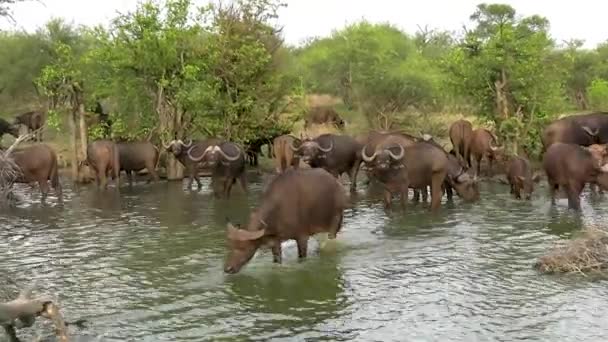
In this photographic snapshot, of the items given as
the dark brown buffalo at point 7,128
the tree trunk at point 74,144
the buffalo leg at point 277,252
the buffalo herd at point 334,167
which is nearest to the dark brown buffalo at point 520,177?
the buffalo herd at point 334,167

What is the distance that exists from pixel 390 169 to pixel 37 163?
10.5 metres

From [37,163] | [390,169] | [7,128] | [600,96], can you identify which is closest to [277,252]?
[390,169]

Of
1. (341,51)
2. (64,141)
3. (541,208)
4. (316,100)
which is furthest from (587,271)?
(316,100)

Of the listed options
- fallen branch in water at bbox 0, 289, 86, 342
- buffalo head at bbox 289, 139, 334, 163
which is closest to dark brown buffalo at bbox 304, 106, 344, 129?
buffalo head at bbox 289, 139, 334, 163

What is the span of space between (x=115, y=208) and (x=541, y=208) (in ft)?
36.6

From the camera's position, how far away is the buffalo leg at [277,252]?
1380 cm

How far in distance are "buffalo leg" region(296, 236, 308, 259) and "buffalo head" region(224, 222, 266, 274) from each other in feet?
3.40

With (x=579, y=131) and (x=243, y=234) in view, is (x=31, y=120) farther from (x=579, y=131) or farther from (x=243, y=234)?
(x=243, y=234)

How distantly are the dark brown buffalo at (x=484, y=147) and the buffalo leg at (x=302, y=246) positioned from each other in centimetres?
1334

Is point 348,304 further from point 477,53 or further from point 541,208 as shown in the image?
point 477,53

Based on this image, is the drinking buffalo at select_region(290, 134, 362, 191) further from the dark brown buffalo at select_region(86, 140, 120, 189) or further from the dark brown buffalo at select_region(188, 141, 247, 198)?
the dark brown buffalo at select_region(86, 140, 120, 189)

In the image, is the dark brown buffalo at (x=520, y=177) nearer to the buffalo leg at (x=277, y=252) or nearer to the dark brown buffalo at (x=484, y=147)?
the dark brown buffalo at (x=484, y=147)

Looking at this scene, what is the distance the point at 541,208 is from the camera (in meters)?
19.7

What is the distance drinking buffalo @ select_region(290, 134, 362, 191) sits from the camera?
23.7m
